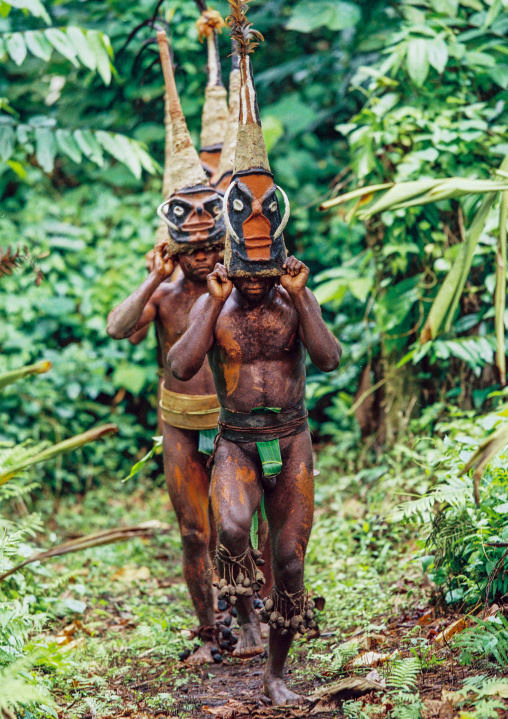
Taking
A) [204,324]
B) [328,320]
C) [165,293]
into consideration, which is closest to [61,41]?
[165,293]

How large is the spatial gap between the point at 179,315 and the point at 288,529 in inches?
57.3

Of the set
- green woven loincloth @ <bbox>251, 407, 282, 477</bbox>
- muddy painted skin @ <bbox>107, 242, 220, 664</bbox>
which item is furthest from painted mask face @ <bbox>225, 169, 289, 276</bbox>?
muddy painted skin @ <bbox>107, 242, 220, 664</bbox>

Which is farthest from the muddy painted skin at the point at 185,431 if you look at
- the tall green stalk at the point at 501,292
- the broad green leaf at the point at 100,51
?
the broad green leaf at the point at 100,51

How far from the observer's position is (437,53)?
5641 millimetres

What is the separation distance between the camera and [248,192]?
10.9ft

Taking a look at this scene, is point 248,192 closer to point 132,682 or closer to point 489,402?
point 132,682

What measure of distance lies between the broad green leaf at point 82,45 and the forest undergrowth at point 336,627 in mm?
3428

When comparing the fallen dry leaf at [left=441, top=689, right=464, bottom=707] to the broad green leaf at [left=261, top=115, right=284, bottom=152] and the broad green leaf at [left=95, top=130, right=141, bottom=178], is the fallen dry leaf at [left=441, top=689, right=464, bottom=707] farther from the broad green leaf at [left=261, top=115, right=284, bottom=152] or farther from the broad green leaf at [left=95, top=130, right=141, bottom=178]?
the broad green leaf at [left=261, top=115, right=284, bottom=152]

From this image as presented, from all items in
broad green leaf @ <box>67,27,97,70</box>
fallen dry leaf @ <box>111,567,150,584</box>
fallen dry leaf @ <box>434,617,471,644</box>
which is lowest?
fallen dry leaf @ <box>111,567,150,584</box>

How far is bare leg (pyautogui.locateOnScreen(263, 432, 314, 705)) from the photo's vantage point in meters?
3.31

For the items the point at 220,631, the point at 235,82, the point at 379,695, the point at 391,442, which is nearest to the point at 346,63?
the point at 235,82

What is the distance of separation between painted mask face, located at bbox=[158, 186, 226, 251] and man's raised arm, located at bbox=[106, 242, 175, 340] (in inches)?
5.4

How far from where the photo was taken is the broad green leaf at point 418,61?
5.59 m

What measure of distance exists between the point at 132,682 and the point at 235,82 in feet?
11.5
